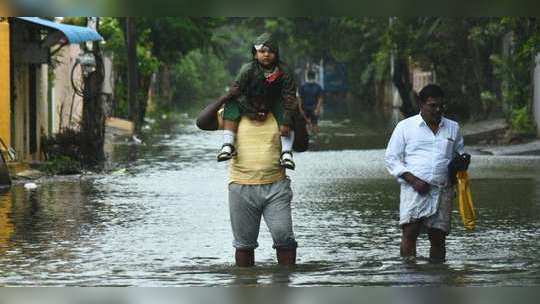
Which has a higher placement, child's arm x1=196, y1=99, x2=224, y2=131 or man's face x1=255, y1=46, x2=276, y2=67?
man's face x1=255, y1=46, x2=276, y2=67

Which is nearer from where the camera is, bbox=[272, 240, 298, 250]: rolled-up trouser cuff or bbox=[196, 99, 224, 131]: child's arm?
bbox=[196, 99, 224, 131]: child's arm

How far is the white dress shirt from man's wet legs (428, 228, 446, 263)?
22 centimetres

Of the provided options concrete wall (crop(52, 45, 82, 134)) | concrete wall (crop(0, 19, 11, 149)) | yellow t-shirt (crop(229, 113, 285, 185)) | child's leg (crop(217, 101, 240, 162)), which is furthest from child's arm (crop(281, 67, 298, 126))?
concrete wall (crop(52, 45, 82, 134))

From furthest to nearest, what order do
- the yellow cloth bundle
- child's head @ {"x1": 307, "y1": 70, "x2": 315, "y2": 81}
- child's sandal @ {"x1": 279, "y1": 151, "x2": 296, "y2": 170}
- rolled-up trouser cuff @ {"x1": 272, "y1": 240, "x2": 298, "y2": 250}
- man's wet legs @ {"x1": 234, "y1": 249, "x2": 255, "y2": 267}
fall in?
1. child's head @ {"x1": 307, "y1": 70, "x2": 315, "y2": 81}
2. the yellow cloth bundle
3. man's wet legs @ {"x1": 234, "y1": 249, "x2": 255, "y2": 267}
4. rolled-up trouser cuff @ {"x1": 272, "y1": 240, "x2": 298, "y2": 250}
5. child's sandal @ {"x1": 279, "y1": 151, "x2": 296, "y2": 170}

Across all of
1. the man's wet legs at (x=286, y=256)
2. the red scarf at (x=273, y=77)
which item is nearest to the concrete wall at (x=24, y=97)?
the man's wet legs at (x=286, y=256)

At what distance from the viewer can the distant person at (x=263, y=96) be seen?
1049cm

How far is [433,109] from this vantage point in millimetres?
11055

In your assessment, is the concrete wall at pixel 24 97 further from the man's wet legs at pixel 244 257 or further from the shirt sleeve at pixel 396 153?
the shirt sleeve at pixel 396 153

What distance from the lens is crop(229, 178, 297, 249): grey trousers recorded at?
1059 centimetres

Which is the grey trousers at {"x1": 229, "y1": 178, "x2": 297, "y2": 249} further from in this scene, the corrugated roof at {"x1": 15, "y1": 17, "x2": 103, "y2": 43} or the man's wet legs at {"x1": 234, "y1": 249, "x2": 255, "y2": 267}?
the corrugated roof at {"x1": 15, "y1": 17, "x2": 103, "y2": 43}

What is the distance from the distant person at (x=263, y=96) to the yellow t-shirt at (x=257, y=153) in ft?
0.19

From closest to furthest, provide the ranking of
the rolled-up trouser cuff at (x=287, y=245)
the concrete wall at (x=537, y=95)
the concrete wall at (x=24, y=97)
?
1. the rolled-up trouser cuff at (x=287, y=245)
2. the concrete wall at (x=24, y=97)
3. the concrete wall at (x=537, y=95)

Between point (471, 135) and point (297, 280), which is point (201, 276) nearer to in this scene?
point (297, 280)

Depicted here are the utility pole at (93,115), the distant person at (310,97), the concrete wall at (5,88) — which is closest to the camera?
the concrete wall at (5,88)
